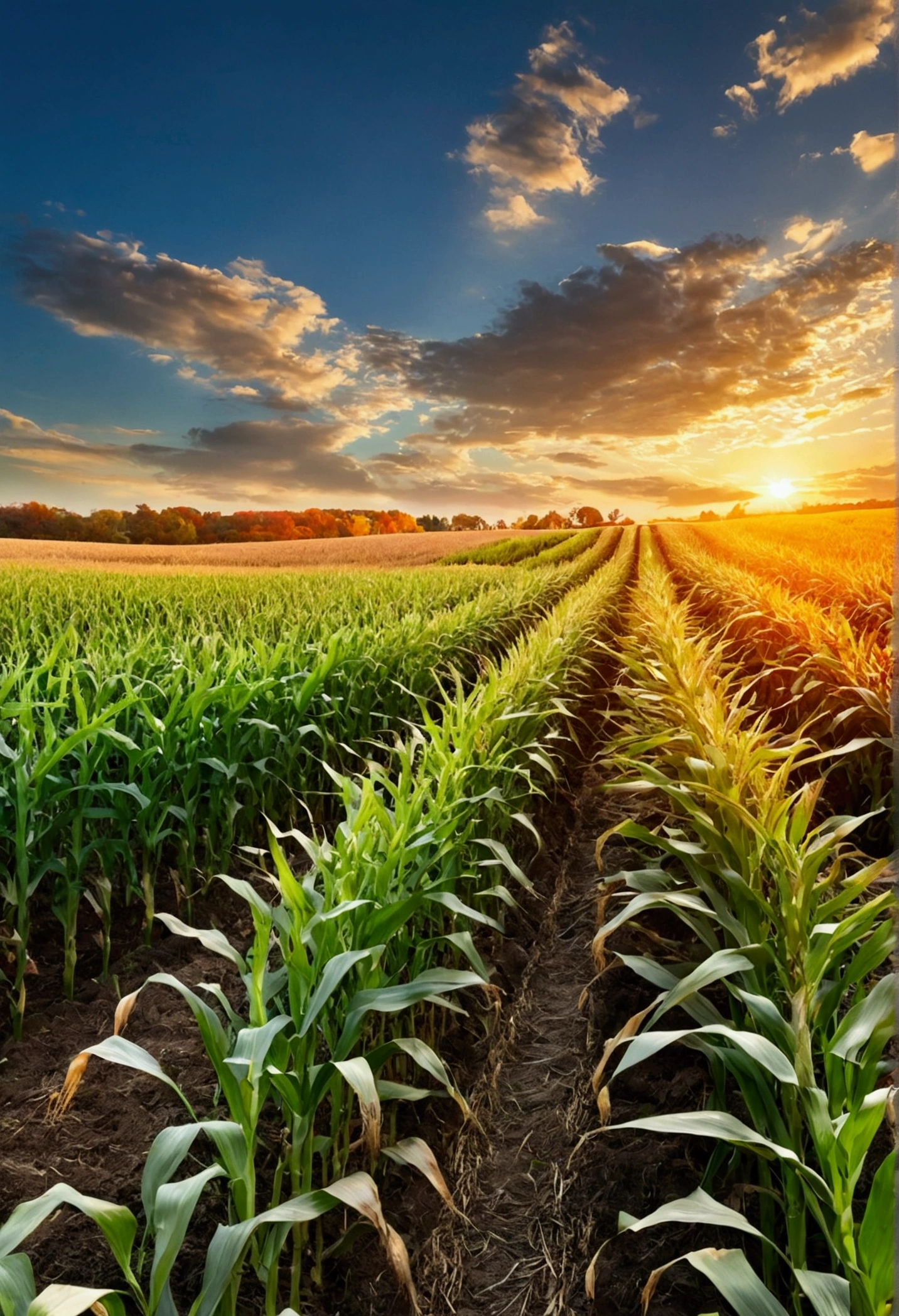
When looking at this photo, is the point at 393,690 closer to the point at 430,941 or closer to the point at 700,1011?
the point at 430,941

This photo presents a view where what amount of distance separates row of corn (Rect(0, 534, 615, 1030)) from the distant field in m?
13.8

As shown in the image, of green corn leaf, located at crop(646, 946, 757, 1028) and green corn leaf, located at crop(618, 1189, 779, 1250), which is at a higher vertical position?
green corn leaf, located at crop(646, 946, 757, 1028)

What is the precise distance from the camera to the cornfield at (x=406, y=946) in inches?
55.5

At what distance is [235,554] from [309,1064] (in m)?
27.9

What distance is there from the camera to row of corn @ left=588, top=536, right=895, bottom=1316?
124 centimetres

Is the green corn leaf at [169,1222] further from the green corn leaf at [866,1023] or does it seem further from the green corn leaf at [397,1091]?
the green corn leaf at [866,1023]

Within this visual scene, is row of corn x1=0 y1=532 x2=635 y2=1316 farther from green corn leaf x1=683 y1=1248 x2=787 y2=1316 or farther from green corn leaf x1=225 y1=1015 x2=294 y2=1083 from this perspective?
green corn leaf x1=683 y1=1248 x2=787 y2=1316

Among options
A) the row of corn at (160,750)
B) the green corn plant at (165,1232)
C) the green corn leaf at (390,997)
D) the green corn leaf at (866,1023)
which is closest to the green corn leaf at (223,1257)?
the green corn plant at (165,1232)

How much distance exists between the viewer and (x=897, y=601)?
1.33m

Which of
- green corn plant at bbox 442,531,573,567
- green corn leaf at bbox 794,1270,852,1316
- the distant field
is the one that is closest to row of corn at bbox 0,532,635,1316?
green corn leaf at bbox 794,1270,852,1316

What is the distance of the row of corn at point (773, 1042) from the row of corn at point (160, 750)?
1849 mm

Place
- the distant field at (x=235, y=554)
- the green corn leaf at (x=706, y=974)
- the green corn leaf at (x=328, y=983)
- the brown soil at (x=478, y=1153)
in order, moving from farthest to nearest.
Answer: the distant field at (x=235, y=554) < the brown soil at (x=478, y=1153) < the green corn leaf at (x=706, y=974) < the green corn leaf at (x=328, y=983)

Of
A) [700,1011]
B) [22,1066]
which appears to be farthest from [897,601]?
[22,1066]

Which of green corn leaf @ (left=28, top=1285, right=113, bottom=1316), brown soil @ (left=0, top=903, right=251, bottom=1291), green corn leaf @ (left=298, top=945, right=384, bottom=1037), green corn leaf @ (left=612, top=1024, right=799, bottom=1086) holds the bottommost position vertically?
brown soil @ (left=0, top=903, right=251, bottom=1291)
